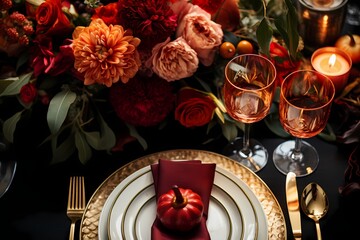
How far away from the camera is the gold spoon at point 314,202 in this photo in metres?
1.01

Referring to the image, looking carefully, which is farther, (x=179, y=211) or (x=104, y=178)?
(x=104, y=178)

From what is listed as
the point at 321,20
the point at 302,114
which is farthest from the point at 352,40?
the point at 302,114

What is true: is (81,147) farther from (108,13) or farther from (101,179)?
(108,13)

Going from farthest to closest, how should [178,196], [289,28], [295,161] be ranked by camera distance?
[295,161]
[289,28]
[178,196]

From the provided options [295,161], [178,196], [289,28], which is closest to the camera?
[178,196]

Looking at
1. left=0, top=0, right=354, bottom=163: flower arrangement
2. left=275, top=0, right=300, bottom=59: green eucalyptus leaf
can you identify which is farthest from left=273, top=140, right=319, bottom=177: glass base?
left=275, top=0, right=300, bottom=59: green eucalyptus leaf

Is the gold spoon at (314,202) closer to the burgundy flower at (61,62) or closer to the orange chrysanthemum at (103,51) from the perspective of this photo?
the orange chrysanthemum at (103,51)

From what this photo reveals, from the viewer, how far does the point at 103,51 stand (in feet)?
3.22

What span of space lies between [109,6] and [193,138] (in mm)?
331

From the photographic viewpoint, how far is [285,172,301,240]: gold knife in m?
0.97

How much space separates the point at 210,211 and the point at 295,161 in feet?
0.82

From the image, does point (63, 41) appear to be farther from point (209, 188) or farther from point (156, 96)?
point (209, 188)

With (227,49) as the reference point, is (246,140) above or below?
below

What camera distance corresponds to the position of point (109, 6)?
1.04 meters
